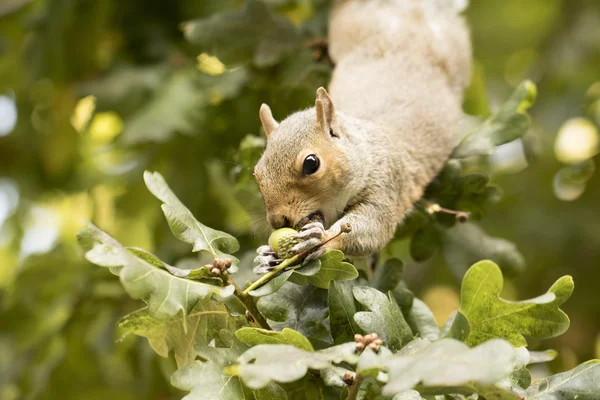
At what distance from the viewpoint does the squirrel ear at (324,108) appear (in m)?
1.49

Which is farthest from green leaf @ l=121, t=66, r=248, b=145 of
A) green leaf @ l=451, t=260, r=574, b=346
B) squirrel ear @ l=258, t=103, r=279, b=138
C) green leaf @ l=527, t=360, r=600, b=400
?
green leaf @ l=527, t=360, r=600, b=400

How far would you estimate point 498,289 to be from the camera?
43.0 inches

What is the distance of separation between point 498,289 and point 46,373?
182 cm

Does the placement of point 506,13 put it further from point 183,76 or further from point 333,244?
point 333,244

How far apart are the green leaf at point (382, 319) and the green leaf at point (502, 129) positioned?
0.62 meters

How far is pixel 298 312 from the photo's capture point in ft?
4.00

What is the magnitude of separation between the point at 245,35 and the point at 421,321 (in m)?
1.04

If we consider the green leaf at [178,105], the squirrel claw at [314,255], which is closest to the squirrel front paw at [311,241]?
the squirrel claw at [314,255]

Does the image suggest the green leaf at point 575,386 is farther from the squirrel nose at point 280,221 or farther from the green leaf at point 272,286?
the squirrel nose at point 280,221

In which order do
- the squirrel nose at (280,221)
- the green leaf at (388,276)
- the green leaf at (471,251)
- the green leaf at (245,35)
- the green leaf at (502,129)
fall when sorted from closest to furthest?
the green leaf at (388,276)
the squirrel nose at (280,221)
the green leaf at (502,129)
the green leaf at (471,251)
the green leaf at (245,35)

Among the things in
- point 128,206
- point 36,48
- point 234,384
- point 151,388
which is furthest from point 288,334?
point 36,48

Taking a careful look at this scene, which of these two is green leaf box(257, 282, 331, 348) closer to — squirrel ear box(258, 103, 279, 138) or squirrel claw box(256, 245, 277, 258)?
squirrel claw box(256, 245, 277, 258)

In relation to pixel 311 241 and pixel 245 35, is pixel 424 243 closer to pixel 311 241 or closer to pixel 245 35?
pixel 311 241

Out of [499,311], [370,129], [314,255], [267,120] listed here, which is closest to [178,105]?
[267,120]
